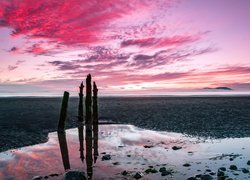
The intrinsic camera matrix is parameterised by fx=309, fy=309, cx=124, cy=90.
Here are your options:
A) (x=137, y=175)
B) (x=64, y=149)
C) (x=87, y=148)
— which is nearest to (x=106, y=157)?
(x=87, y=148)

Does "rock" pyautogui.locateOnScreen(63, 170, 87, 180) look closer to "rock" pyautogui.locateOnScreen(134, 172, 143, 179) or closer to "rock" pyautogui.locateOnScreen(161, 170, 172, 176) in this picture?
"rock" pyautogui.locateOnScreen(134, 172, 143, 179)

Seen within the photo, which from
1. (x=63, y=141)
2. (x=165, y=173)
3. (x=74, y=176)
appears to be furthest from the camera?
(x=63, y=141)

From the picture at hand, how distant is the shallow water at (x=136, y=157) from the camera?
45.8 ft

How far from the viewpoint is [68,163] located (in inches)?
625

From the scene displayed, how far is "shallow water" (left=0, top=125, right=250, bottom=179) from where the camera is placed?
45.8 ft

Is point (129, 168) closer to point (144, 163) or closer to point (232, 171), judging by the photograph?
point (144, 163)

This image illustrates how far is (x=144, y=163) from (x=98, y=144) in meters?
6.63

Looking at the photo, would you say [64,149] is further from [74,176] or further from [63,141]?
[74,176]

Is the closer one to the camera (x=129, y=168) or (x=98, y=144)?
(x=129, y=168)

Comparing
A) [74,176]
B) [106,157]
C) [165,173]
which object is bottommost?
[165,173]

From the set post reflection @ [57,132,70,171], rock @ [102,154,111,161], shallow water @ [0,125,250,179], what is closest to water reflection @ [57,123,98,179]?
post reflection @ [57,132,70,171]

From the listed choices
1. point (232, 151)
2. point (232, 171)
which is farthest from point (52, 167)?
point (232, 151)

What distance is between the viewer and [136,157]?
55.6 ft

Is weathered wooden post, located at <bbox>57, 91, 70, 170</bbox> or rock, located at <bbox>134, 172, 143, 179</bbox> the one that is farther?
weathered wooden post, located at <bbox>57, 91, 70, 170</bbox>
